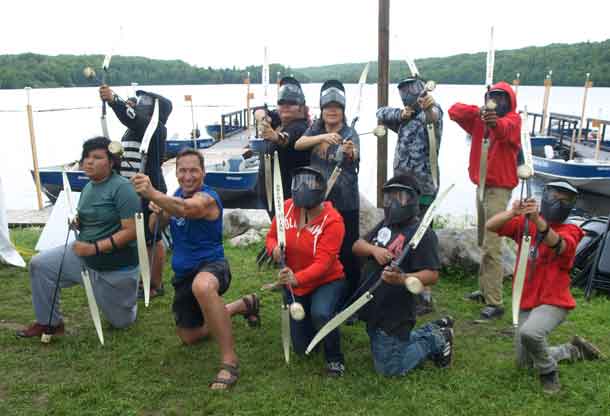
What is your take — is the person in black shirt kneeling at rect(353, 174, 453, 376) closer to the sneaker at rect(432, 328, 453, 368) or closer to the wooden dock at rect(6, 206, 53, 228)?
the sneaker at rect(432, 328, 453, 368)

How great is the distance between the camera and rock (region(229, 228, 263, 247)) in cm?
712

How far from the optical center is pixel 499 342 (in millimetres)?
4121

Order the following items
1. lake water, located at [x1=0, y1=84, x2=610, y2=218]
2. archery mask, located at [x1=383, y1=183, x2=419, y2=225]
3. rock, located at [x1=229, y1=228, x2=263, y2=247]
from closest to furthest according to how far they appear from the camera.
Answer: archery mask, located at [x1=383, y1=183, x2=419, y2=225] → rock, located at [x1=229, y1=228, x2=263, y2=247] → lake water, located at [x1=0, y1=84, x2=610, y2=218]

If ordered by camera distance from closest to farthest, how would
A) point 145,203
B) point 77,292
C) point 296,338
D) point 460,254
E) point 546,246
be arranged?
1. point 546,246
2. point 296,338
3. point 145,203
4. point 77,292
5. point 460,254

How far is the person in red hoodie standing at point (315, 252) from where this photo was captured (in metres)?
3.51

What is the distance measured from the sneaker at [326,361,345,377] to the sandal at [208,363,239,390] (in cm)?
61

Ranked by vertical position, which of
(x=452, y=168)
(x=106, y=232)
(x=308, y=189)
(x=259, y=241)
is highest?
(x=308, y=189)

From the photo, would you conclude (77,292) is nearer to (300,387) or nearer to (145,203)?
(145,203)

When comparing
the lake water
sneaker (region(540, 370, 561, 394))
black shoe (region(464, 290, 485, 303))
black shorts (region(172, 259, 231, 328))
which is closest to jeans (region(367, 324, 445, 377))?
sneaker (region(540, 370, 561, 394))

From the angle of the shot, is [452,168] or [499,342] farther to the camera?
[452,168]

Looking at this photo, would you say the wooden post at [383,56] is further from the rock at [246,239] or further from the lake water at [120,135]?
the rock at [246,239]

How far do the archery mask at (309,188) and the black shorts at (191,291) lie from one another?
0.75 m

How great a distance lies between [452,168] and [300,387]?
67.1ft

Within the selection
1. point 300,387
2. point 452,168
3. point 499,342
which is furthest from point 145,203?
point 452,168
